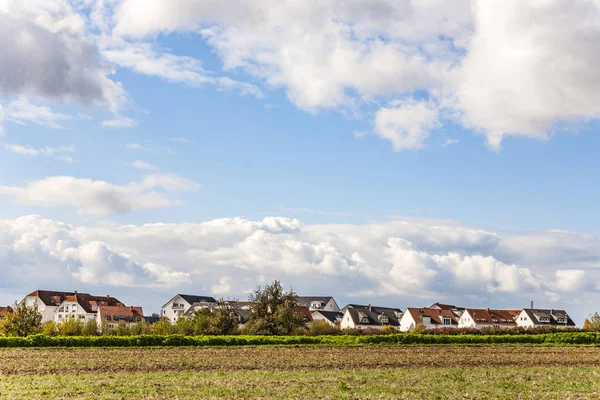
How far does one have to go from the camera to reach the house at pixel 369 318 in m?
167

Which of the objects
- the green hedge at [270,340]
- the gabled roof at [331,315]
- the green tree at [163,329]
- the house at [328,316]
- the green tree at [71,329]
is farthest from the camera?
the gabled roof at [331,315]

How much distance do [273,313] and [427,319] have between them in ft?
326

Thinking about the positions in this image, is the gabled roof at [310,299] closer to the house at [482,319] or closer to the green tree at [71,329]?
the house at [482,319]

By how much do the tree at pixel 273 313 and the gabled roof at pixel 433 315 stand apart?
89.8 metres

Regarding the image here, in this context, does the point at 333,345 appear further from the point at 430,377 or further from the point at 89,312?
the point at 89,312

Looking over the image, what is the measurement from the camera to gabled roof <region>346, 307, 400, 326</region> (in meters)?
168

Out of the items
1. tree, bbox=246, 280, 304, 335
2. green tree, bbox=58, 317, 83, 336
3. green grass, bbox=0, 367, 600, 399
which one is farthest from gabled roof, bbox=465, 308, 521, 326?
green grass, bbox=0, 367, 600, 399

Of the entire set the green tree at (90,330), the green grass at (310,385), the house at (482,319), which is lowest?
the house at (482,319)

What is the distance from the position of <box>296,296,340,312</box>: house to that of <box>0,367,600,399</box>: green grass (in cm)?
15466

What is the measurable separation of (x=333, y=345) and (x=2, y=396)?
46606mm

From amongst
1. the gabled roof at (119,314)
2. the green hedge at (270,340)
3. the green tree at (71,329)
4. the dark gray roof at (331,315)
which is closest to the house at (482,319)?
the dark gray roof at (331,315)

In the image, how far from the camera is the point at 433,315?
179750 mm

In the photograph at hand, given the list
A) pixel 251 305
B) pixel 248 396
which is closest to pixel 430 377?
pixel 248 396

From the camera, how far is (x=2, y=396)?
92.6 ft
